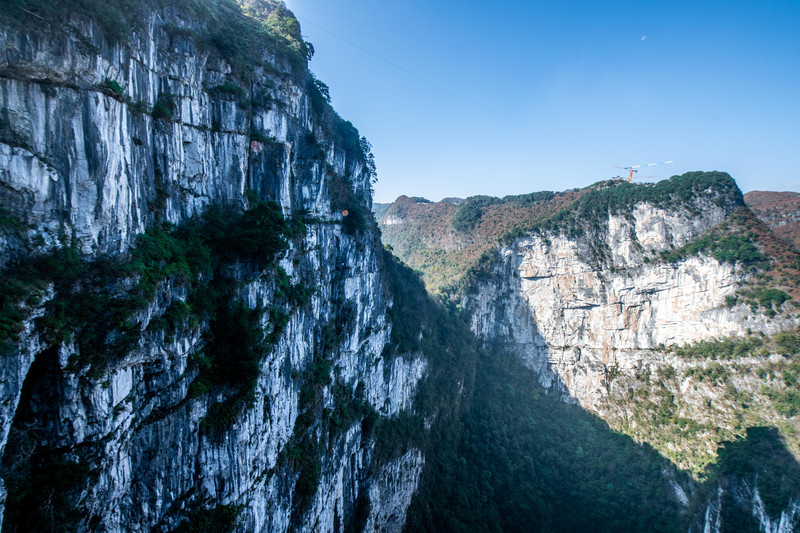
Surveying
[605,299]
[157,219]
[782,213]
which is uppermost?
[782,213]

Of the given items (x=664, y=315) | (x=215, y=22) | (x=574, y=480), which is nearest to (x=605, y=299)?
(x=664, y=315)

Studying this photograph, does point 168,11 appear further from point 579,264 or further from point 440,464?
point 579,264

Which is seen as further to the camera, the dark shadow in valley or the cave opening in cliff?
the dark shadow in valley

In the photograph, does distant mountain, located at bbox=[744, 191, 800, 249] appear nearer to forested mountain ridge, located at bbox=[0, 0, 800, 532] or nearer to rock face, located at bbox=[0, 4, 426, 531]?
forested mountain ridge, located at bbox=[0, 0, 800, 532]

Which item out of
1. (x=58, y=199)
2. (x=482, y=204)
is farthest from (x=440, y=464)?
(x=482, y=204)

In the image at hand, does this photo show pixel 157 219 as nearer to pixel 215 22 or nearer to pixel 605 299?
pixel 215 22

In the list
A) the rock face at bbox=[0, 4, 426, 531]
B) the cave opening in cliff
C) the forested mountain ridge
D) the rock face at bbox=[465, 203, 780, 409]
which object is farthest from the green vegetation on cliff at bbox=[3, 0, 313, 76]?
the rock face at bbox=[465, 203, 780, 409]
